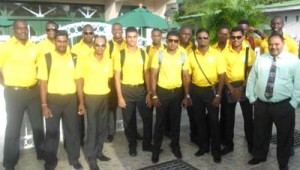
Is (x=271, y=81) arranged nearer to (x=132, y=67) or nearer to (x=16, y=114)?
(x=132, y=67)

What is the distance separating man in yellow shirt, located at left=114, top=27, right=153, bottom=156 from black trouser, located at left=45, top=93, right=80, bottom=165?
2.45 ft

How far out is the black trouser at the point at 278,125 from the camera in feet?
13.7

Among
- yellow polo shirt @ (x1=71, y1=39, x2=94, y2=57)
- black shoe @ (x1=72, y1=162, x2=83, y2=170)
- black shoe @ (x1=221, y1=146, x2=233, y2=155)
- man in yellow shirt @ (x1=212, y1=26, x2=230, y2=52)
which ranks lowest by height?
black shoe @ (x1=72, y1=162, x2=83, y2=170)

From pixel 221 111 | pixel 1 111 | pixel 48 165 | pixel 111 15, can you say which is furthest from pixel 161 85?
pixel 111 15

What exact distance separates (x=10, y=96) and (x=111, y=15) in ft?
Result: 27.6

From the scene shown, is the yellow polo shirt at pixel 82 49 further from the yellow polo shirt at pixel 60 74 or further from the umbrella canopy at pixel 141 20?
the umbrella canopy at pixel 141 20

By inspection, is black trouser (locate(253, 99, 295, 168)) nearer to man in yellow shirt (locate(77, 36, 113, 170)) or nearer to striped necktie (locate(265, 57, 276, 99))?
striped necktie (locate(265, 57, 276, 99))

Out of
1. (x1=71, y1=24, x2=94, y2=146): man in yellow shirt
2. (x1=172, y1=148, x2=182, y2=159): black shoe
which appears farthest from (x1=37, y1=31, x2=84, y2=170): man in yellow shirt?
(x1=172, y1=148, x2=182, y2=159): black shoe

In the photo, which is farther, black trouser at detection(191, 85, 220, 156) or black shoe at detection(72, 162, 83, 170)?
black trouser at detection(191, 85, 220, 156)

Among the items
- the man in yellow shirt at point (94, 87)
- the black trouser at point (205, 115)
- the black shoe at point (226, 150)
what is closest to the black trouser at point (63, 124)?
the man in yellow shirt at point (94, 87)

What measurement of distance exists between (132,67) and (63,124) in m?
1.31

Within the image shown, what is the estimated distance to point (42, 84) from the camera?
418cm

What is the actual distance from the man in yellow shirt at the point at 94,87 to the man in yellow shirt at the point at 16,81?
2.22 ft

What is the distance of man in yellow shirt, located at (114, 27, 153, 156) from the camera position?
4820 millimetres
